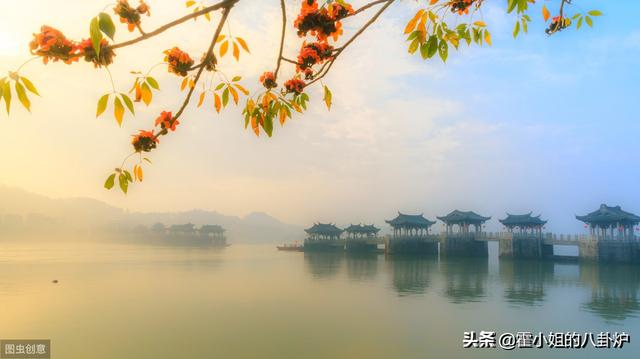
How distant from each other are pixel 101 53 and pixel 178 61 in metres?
0.52

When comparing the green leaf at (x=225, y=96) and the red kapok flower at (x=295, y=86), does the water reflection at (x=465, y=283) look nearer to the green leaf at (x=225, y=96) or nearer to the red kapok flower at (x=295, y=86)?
the red kapok flower at (x=295, y=86)

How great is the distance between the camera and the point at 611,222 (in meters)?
41.6

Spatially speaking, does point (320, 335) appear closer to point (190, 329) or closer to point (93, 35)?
point (190, 329)

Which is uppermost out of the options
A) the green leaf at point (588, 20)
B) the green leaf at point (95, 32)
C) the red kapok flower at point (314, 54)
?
the green leaf at point (588, 20)

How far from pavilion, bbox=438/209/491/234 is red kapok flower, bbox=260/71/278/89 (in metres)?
52.3

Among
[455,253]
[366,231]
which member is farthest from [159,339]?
[366,231]

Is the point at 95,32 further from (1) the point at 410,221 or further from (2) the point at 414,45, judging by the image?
(1) the point at 410,221

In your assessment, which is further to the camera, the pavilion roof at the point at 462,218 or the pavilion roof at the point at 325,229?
the pavilion roof at the point at 325,229

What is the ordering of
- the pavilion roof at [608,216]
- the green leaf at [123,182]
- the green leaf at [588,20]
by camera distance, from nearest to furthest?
1. the green leaf at [123,182]
2. the green leaf at [588,20]
3. the pavilion roof at [608,216]

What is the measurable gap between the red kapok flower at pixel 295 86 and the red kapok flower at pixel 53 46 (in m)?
1.34

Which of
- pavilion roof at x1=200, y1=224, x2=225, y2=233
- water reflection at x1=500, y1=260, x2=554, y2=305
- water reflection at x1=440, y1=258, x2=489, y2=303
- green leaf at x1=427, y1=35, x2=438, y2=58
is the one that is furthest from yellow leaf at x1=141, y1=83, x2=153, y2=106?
pavilion roof at x1=200, y1=224, x2=225, y2=233

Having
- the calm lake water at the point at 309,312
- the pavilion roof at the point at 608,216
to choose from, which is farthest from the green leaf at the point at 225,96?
the pavilion roof at the point at 608,216

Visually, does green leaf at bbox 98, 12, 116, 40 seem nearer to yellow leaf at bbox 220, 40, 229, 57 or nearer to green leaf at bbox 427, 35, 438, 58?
yellow leaf at bbox 220, 40, 229, 57

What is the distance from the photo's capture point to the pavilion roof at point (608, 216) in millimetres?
40478
